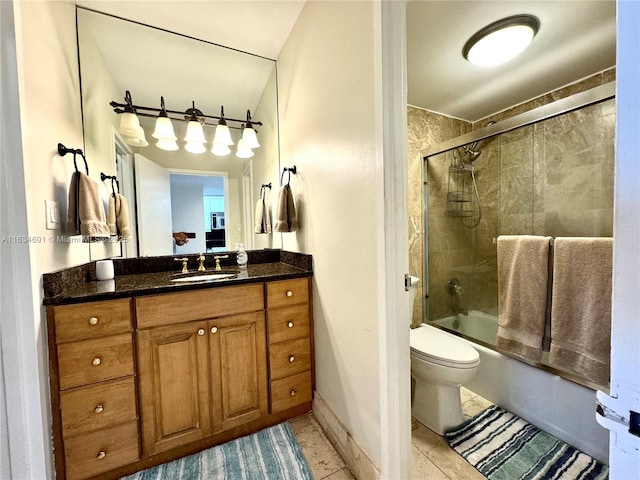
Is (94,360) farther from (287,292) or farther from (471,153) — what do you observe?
(471,153)

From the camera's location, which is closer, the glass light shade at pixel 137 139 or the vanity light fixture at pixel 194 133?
the glass light shade at pixel 137 139

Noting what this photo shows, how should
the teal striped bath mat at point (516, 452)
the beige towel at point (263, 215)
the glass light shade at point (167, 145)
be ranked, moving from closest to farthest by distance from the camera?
the teal striped bath mat at point (516, 452)
the glass light shade at point (167, 145)
the beige towel at point (263, 215)

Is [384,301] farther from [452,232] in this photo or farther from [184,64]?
[184,64]

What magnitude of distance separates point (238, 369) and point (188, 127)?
1.62m

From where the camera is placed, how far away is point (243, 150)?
1980mm

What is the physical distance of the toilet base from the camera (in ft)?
4.60

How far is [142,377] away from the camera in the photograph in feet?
3.90

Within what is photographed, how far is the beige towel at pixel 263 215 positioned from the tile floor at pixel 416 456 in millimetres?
1305

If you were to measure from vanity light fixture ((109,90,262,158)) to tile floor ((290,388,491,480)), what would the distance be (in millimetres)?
1940

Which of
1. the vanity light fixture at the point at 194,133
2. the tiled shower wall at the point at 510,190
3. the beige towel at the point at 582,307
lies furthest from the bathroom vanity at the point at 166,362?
the beige towel at the point at 582,307

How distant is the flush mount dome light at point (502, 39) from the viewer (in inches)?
54.4

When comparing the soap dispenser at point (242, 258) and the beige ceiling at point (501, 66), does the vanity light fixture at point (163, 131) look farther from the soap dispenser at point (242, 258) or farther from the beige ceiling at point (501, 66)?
the beige ceiling at point (501, 66)

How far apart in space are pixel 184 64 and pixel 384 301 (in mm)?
2040

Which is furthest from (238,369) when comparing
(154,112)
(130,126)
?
(154,112)
